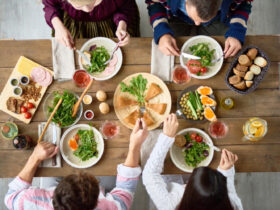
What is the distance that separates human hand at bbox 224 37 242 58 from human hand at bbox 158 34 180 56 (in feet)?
1.16

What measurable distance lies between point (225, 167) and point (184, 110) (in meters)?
0.47

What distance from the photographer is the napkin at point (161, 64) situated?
1.71 metres

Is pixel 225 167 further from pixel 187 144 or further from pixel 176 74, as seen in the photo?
pixel 176 74

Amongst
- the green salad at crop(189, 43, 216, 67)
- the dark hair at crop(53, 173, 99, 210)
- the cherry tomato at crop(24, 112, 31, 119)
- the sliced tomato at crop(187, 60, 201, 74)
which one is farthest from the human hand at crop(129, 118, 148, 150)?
the cherry tomato at crop(24, 112, 31, 119)

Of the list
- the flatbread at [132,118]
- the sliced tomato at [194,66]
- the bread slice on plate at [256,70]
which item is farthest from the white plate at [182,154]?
the bread slice on plate at [256,70]

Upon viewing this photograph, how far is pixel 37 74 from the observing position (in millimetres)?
1682

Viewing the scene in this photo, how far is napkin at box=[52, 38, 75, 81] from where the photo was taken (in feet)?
5.56

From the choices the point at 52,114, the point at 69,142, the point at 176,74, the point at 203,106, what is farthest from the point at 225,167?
the point at 52,114

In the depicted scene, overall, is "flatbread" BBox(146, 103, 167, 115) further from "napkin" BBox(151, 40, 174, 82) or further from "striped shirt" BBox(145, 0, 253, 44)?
"striped shirt" BBox(145, 0, 253, 44)

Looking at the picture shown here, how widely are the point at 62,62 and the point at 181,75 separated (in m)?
0.89

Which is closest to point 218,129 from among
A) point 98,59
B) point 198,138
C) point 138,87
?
point 198,138

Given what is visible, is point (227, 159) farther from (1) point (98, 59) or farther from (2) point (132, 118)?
(1) point (98, 59)

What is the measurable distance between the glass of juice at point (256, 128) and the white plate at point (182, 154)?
Result: 0.27m

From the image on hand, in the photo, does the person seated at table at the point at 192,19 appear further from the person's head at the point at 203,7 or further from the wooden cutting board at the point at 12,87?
the wooden cutting board at the point at 12,87
